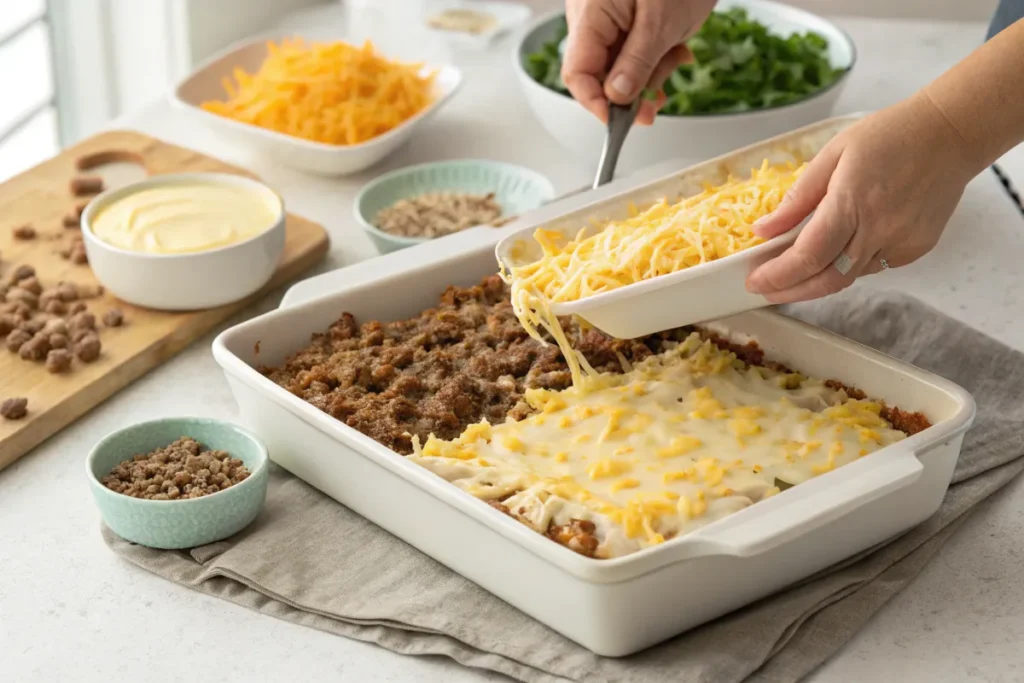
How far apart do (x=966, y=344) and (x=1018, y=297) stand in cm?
35

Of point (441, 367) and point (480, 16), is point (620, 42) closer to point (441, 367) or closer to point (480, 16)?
point (441, 367)

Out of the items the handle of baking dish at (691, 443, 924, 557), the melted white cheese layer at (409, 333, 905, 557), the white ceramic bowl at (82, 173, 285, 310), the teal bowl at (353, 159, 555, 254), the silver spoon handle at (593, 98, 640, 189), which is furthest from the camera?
the teal bowl at (353, 159, 555, 254)

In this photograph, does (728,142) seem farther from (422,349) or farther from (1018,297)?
(422,349)

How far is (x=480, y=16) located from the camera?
11.7 ft

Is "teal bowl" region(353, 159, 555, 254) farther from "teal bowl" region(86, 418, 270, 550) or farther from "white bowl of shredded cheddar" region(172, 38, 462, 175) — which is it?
"teal bowl" region(86, 418, 270, 550)

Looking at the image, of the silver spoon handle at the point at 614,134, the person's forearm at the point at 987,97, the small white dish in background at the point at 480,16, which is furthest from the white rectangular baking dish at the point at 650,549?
the small white dish in background at the point at 480,16

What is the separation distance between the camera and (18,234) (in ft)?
8.13

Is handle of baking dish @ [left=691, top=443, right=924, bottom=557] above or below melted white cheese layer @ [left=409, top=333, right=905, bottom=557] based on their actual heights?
above

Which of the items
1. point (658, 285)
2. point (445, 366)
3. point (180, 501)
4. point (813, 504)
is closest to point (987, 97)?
point (658, 285)

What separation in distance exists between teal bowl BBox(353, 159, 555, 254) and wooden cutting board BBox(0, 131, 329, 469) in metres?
0.13

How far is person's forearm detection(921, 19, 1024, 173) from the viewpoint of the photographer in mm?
1608

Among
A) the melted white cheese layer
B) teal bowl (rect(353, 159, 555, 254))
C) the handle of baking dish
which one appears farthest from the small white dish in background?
the handle of baking dish

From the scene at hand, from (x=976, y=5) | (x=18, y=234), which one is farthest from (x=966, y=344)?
(x=976, y=5)

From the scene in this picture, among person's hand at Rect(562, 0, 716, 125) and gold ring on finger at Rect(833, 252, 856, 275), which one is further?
person's hand at Rect(562, 0, 716, 125)
